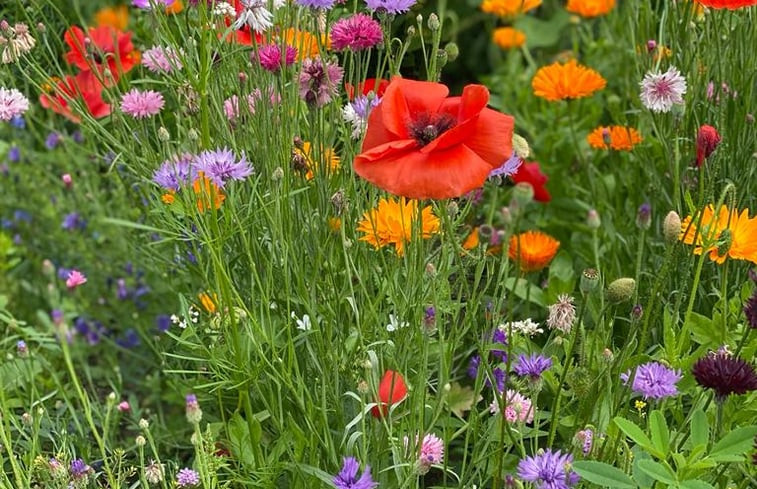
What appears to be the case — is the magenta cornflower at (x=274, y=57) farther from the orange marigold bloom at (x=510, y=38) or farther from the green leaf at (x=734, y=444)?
the orange marigold bloom at (x=510, y=38)

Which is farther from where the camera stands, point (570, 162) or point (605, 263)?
point (570, 162)

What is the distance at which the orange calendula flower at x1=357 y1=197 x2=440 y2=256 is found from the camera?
3.77 ft

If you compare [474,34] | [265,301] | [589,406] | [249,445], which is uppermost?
[265,301]

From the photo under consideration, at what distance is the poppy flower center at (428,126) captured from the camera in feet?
3.36

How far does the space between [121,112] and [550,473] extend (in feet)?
2.40

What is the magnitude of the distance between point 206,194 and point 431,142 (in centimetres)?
25

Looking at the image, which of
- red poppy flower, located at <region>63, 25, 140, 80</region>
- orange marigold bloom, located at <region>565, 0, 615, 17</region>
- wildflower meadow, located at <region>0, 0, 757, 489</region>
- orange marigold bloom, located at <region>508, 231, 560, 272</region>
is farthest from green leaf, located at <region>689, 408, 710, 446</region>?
orange marigold bloom, located at <region>565, 0, 615, 17</region>

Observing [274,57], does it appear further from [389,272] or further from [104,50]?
[104,50]

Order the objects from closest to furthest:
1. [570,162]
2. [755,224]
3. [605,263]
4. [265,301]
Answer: [265,301] → [755,224] → [605,263] → [570,162]

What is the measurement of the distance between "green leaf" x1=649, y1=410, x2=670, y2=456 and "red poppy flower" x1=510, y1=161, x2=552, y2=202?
85 centimetres

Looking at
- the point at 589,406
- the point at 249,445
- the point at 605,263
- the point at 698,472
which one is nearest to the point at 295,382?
the point at 249,445

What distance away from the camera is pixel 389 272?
1185mm

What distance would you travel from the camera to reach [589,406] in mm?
1114

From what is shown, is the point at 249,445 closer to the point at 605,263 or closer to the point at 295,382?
the point at 295,382
